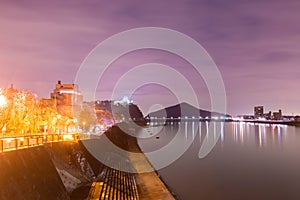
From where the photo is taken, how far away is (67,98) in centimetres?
10869

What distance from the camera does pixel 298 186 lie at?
3581 cm

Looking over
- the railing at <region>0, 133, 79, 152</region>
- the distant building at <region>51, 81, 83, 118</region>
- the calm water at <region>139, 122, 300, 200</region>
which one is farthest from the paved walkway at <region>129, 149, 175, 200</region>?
the distant building at <region>51, 81, 83, 118</region>

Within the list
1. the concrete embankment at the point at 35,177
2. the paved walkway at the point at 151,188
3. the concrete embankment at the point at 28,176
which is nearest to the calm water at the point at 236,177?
the paved walkway at the point at 151,188

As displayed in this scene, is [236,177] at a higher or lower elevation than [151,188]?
lower

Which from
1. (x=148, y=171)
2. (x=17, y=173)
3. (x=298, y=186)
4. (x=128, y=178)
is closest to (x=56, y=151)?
(x=128, y=178)

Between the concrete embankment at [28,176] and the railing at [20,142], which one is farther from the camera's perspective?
the railing at [20,142]

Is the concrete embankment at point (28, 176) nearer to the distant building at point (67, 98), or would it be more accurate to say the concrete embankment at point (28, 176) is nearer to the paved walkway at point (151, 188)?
the paved walkway at point (151, 188)

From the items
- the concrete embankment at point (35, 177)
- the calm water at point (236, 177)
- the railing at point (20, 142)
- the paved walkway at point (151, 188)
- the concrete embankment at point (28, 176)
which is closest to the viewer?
the concrete embankment at point (28, 176)

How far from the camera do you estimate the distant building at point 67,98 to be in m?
101

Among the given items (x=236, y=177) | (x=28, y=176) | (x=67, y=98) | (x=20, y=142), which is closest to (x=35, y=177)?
(x=28, y=176)

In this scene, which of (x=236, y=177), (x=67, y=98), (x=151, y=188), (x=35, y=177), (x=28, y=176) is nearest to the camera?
(x=28, y=176)

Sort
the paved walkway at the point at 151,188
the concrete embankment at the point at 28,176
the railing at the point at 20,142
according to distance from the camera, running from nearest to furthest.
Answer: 1. the concrete embankment at the point at 28,176
2. the railing at the point at 20,142
3. the paved walkway at the point at 151,188

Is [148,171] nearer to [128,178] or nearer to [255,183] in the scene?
[128,178]

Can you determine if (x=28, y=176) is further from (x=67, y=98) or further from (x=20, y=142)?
(x=67, y=98)
